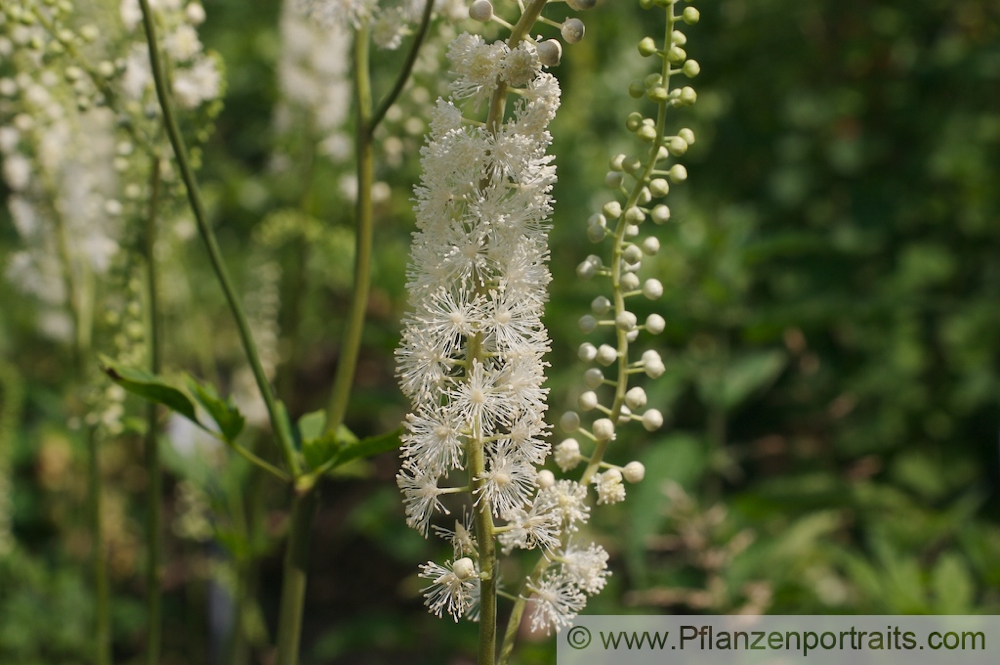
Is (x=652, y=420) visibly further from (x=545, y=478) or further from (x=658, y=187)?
(x=658, y=187)

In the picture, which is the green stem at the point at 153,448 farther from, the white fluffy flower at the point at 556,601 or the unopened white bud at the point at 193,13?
the white fluffy flower at the point at 556,601

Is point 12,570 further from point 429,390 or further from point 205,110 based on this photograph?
point 429,390

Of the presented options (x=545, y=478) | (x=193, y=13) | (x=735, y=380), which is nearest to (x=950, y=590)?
(x=735, y=380)

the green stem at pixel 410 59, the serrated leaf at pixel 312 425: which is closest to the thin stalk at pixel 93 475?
the serrated leaf at pixel 312 425

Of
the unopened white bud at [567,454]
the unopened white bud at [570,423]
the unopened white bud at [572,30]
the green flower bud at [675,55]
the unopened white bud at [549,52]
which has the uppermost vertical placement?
the green flower bud at [675,55]

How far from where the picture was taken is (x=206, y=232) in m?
1.10

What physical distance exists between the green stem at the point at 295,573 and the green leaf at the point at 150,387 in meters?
0.18

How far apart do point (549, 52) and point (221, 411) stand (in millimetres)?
585

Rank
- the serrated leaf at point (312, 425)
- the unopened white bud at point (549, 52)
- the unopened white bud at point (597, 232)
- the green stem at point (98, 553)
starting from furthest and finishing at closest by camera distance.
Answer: the green stem at point (98, 553) → the serrated leaf at point (312, 425) → the unopened white bud at point (597, 232) → the unopened white bud at point (549, 52)

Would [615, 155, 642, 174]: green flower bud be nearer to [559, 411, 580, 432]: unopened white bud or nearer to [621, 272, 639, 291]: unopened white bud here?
[621, 272, 639, 291]: unopened white bud

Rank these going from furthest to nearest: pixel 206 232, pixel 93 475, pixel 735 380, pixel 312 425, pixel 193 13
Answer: pixel 735 380 < pixel 93 475 < pixel 193 13 < pixel 312 425 < pixel 206 232

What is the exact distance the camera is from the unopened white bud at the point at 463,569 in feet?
2.93

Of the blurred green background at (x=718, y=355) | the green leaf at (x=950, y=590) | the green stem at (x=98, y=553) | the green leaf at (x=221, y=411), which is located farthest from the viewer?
the blurred green background at (x=718, y=355)

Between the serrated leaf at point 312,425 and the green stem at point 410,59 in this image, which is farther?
the serrated leaf at point 312,425
